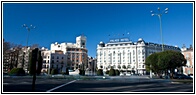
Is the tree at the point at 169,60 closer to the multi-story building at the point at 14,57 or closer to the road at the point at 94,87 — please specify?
the road at the point at 94,87

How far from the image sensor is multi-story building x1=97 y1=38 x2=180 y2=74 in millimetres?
119812

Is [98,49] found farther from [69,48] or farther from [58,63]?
[58,63]

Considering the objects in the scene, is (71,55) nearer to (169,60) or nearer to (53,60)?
(53,60)

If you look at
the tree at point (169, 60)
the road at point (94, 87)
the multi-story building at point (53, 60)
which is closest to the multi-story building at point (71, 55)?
the multi-story building at point (53, 60)

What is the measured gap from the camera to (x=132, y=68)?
4759 inches

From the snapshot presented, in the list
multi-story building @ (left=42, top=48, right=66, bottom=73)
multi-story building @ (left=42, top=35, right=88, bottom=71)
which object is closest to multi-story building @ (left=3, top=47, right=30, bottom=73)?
multi-story building @ (left=42, top=48, right=66, bottom=73)

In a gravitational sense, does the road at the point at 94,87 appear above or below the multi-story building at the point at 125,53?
below

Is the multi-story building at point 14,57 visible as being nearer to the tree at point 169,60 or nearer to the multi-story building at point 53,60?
the multi-story building at point 53,60

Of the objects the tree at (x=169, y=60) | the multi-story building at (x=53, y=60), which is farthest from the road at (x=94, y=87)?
the multi-story building at (x=53, y=60)

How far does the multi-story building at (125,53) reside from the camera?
120 m

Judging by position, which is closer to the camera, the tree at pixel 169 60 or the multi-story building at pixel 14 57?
the tree at pixel 169 60

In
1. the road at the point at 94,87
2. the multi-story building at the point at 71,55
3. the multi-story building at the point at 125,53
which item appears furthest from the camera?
the multi-story building at the point at 125,53

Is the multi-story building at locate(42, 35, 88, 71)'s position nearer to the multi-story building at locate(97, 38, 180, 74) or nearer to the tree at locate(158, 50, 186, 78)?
the multi-story building at locate(97, 38, 180, 74)

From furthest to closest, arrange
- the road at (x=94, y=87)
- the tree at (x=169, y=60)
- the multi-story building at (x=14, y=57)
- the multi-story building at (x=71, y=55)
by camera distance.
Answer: the multi-story building at (x=71, y=55), the multi-story building at (x=14, y=57), the tree at (x=169, y=60), the road at (x=94, y=87)
